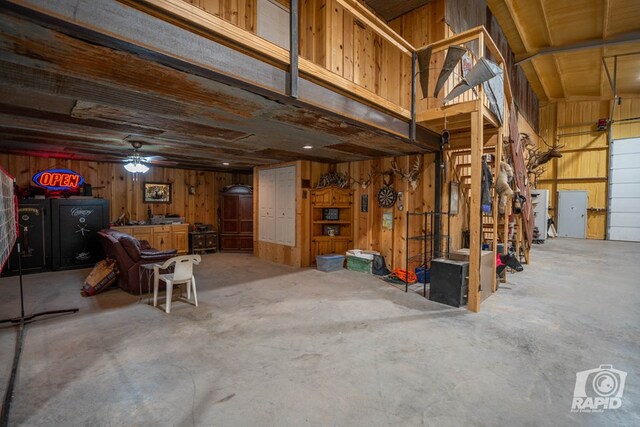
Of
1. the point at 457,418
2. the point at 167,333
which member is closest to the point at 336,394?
the point at 457,418

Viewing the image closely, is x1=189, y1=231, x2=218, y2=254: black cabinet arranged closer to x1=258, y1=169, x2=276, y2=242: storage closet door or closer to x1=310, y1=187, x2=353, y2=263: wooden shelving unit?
x1=258, y1=169, x2=276, y2=242: storage closet door

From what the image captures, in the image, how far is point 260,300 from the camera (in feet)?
13.7

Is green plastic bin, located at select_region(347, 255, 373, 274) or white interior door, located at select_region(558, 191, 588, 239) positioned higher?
white interior door, located at select_region(558, 191, 588, 239)

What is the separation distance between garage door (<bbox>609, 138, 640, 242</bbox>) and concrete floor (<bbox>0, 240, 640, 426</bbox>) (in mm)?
8708

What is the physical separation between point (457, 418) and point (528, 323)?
7.13 feet

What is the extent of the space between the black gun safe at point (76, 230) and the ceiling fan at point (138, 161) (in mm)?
1169

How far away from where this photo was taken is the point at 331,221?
6.52 meters

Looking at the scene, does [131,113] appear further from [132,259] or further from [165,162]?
[165,162]

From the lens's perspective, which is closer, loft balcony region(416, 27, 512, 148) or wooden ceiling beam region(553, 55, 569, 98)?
loft balcony region(416, 27, 512, 148)

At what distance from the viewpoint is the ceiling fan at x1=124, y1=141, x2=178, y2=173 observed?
5.06 m

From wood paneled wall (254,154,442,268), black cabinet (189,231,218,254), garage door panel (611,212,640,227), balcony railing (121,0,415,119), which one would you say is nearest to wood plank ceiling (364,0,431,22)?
balcony railing (121,0,415,119)

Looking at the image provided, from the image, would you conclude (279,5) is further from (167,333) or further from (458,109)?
(167,333)

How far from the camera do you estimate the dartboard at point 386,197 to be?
5816mm

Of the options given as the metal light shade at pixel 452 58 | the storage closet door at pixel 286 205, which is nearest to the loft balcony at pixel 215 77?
the metal light shade at pixel 452 58
